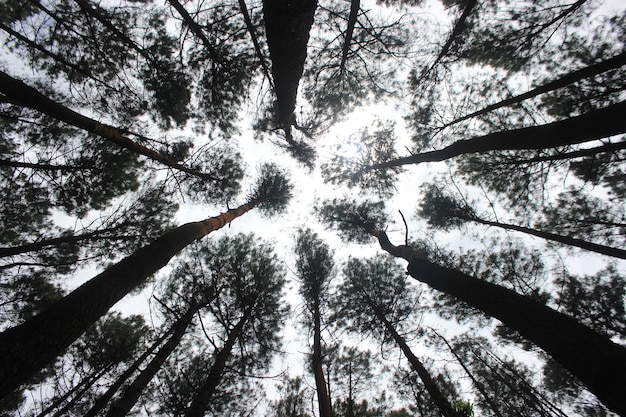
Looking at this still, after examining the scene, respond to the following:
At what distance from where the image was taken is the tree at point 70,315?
4.86ft

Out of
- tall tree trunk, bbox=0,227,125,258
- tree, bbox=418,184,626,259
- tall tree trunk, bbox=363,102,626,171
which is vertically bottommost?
tall tree trunk, bbox=0,227,125,258

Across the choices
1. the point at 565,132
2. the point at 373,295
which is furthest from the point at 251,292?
the point at 565,132

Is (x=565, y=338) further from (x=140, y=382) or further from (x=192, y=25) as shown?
(x=192, y=25)

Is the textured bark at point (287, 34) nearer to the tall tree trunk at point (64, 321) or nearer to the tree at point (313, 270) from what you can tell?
the tall tree trunk at point (64, 321)

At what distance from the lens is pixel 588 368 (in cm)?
175

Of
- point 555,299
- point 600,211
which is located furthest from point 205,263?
point 600,211

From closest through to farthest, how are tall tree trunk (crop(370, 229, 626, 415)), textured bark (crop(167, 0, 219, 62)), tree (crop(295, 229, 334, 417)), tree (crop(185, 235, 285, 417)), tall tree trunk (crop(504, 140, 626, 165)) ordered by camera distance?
tall tree trunk (crop(370, 229, 626, 415)), textured bark (crop(167, 0, 219, 62)), tall tree trunk (crop(504, 140, 626, 165)), tree (crop(185, 235, 285, 417)), tree (crop(295, 229, 334, 417))

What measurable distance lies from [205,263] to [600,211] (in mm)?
11755

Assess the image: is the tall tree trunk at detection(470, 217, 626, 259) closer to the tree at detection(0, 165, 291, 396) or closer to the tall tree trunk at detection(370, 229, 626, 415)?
the tall tree trunk at detection(370, 229, 626, 415)

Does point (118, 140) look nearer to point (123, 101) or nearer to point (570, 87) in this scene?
point (123, 101)

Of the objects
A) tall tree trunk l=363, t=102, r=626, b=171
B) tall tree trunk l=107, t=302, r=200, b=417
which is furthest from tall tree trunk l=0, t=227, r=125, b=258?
tall tree trunk l=363, t=102, r=626, b=171

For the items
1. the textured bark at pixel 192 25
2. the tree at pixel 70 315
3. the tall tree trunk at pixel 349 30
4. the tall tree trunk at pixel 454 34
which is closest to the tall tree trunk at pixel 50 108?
the textured bark at pixel 192 25

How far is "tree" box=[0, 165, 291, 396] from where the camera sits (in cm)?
148

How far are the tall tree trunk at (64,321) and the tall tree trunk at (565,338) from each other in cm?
353
